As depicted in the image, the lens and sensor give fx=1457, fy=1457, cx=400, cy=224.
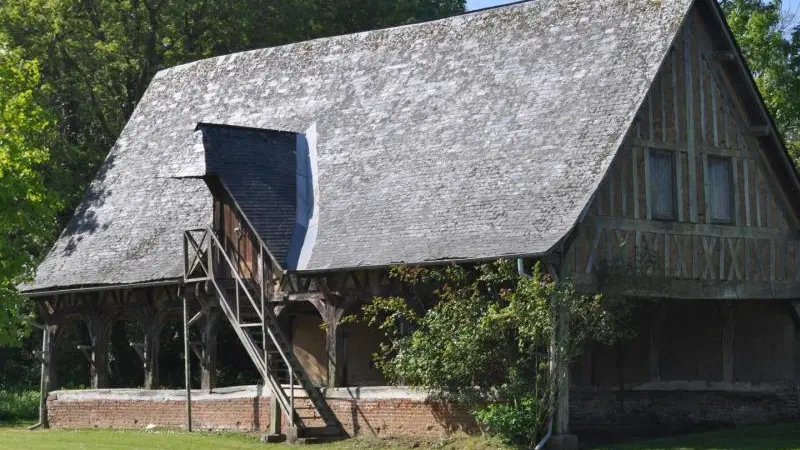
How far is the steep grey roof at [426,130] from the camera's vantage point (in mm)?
26828

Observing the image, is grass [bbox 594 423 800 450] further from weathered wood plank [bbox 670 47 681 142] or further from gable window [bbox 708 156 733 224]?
weathered wood plank [bbox 670 47 681 142]

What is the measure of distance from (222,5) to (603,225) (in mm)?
22563

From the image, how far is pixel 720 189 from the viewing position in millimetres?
29719

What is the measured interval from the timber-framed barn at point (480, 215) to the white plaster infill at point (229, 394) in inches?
2.1

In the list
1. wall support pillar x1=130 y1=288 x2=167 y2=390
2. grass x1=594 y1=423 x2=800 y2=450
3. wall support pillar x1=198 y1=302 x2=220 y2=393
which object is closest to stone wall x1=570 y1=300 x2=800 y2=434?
grass x1=594 y1=423 x2=800 y2=450

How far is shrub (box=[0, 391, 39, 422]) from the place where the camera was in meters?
39.5

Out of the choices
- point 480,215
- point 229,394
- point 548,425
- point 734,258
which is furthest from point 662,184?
point 229,394

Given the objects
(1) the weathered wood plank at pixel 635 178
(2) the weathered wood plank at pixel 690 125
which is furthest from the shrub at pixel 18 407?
(2) the weathered wood plank at pixel 690 125

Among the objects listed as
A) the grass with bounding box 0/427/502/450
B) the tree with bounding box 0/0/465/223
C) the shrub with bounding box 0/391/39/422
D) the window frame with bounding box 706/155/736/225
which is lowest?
the shrub with bounding box 0/391/39/422

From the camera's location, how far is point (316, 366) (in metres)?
34.0

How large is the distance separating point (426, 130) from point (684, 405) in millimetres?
8026

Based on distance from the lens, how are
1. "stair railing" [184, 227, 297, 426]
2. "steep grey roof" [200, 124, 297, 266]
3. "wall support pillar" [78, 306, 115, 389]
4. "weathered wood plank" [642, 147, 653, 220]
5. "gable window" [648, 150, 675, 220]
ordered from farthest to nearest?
"wall support pillar" [78, 306, 115, 389] → "steep grey roof" [200, 124, 297, 266] → "stair railing" [184, 227, 297, 426] → "gable window" [648, 150, 675, 220] → "weathered wood plank" [642, 147, 653, 220]

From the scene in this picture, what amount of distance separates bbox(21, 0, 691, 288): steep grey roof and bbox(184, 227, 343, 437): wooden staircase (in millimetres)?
1064

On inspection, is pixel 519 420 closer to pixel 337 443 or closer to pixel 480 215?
pixel 480 215
